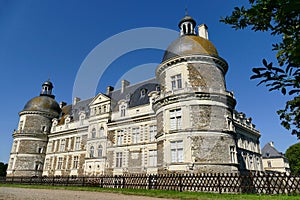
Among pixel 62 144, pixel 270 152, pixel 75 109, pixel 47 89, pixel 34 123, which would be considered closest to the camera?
pixel 62 144

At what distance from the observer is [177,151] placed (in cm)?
1636

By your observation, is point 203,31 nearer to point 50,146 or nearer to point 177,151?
point 177,151

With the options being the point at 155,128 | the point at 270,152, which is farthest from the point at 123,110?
the point at 270,152

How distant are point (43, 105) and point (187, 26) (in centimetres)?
2904

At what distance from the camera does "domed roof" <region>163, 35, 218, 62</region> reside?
18.4 meters

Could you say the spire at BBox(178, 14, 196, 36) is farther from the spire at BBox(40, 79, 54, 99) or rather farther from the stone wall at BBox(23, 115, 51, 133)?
the spire at BBox(40, 79, 54, 99)

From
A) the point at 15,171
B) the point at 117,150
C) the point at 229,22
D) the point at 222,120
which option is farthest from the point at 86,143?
the point at 229,22

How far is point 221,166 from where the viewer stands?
50.4ft

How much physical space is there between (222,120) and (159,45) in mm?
9958

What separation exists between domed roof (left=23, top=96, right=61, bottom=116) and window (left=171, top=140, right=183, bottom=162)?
1130 inches

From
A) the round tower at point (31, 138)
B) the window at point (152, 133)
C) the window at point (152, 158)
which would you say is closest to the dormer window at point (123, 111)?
the window at point (152, 133)

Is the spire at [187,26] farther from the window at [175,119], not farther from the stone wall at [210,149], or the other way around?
the stone wall at [210,149]

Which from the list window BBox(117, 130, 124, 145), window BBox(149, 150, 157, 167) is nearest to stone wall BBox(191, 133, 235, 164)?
window BBox(149, 150, 157, 167)

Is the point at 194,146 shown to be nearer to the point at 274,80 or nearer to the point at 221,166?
the point at 221,166
